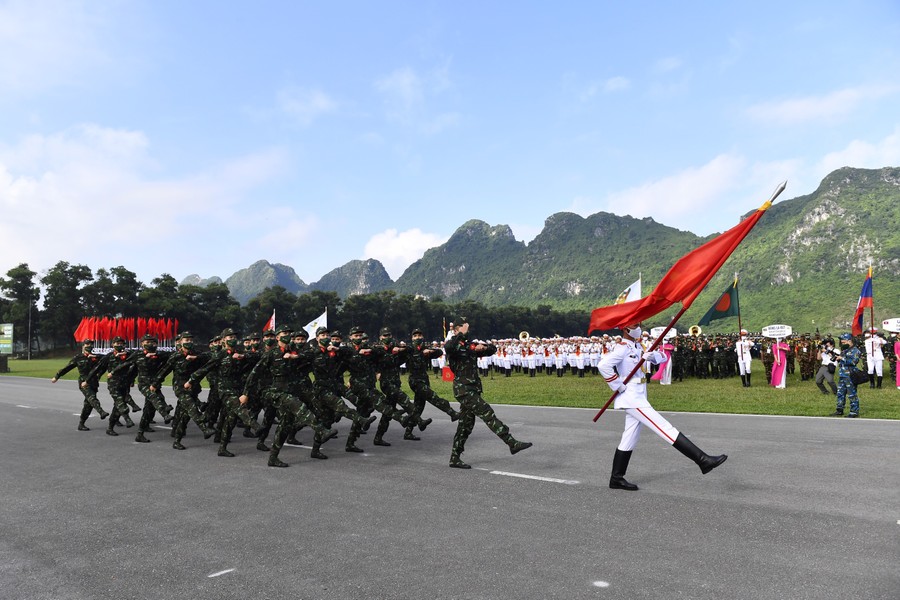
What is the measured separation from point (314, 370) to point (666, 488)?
540cm

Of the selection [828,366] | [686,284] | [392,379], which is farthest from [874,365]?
[392,379]

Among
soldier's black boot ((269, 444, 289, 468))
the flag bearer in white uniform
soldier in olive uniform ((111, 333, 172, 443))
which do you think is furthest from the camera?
soldier in olive uniform ((111, 333, 172, 443))

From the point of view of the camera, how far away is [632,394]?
22.0 ft

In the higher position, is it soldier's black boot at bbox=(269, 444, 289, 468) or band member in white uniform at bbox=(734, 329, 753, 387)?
band member in white uniform at bbox=(734, 329, 753, 387)

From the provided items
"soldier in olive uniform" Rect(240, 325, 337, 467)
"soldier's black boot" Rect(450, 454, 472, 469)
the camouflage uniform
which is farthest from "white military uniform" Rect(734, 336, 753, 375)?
"soldier in olive uniform" Rect(240, 325, 337, 467)

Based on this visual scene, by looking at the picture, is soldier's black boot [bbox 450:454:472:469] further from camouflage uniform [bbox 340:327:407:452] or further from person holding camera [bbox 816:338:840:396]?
person holding camera [bbox 816:338:840:396]

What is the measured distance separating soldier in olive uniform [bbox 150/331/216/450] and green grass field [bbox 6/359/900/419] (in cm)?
923

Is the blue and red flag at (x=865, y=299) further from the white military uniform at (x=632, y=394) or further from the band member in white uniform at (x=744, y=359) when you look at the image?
the white military uniform at (x=632, y=394)

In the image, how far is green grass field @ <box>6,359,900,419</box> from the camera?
1359cm

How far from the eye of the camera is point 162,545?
200 inches

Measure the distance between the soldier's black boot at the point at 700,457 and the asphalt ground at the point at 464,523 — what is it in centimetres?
28

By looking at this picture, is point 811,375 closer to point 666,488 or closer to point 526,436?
point 526,436

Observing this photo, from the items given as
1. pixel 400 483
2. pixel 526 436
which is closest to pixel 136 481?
pixel 400 483

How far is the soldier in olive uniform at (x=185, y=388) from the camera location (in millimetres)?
10391
